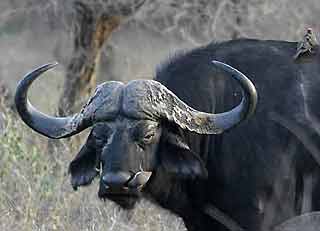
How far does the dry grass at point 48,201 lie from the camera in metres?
7.41

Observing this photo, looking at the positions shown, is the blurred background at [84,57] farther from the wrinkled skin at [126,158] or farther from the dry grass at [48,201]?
the wrinkled skin at [126,158]

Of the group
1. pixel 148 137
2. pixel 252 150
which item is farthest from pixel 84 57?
pixel 148 137

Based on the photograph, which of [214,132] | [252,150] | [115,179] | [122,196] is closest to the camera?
[115,179]

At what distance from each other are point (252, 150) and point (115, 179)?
1071 mm

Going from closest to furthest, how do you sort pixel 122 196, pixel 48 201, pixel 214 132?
pixel 122 196 < pixel 214 132 < pixel 48 201

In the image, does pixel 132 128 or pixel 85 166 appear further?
pixel 85 166

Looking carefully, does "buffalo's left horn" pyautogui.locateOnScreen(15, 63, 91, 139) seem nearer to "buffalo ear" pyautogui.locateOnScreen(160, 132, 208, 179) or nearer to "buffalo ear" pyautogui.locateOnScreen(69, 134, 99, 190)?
"buffalo ear" pyautogui.locateOnScreen(69, 134, 99, 190)

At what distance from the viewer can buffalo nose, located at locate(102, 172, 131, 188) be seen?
5629 mm

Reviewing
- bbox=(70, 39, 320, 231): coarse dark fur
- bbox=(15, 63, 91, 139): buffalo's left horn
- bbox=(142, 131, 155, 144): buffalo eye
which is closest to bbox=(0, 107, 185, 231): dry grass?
bbox=(70, 39, 320, 231): coarse dark fur

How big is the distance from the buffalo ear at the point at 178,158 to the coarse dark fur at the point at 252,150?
0.06m

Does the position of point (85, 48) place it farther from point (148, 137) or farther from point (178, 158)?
point (148, 137)

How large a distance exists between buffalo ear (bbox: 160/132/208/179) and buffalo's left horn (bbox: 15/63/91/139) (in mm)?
462

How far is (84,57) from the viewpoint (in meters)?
11.1

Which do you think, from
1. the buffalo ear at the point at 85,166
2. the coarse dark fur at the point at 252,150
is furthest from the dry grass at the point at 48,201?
the buffalo ear at the point at 85,166
